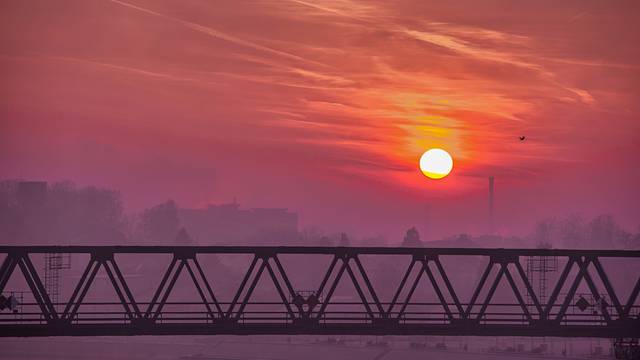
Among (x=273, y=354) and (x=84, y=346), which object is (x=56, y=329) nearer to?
(x=273, y=354)

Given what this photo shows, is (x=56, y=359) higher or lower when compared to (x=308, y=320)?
lower

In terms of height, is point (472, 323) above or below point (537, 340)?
above

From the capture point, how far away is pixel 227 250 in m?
55.5

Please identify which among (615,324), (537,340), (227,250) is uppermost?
(227,250)

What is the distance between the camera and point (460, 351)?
174500 millimetres

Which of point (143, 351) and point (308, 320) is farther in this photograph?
point (143, 351)

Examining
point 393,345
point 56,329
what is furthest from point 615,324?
point 393,345

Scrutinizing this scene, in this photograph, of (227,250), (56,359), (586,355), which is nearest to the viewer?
(227,250)

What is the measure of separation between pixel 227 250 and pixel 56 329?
1044 cm

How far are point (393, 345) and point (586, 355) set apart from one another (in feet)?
123

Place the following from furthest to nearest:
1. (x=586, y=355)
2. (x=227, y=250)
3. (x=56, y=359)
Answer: (x=56, y=359)
(x=586, y=355)
(x=227, y=250)

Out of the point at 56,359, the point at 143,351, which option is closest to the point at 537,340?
A: the point at 143,351

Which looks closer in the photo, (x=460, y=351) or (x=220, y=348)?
(x=460, y=351)

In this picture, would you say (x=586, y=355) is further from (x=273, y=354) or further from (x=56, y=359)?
(x=56, y=359)
